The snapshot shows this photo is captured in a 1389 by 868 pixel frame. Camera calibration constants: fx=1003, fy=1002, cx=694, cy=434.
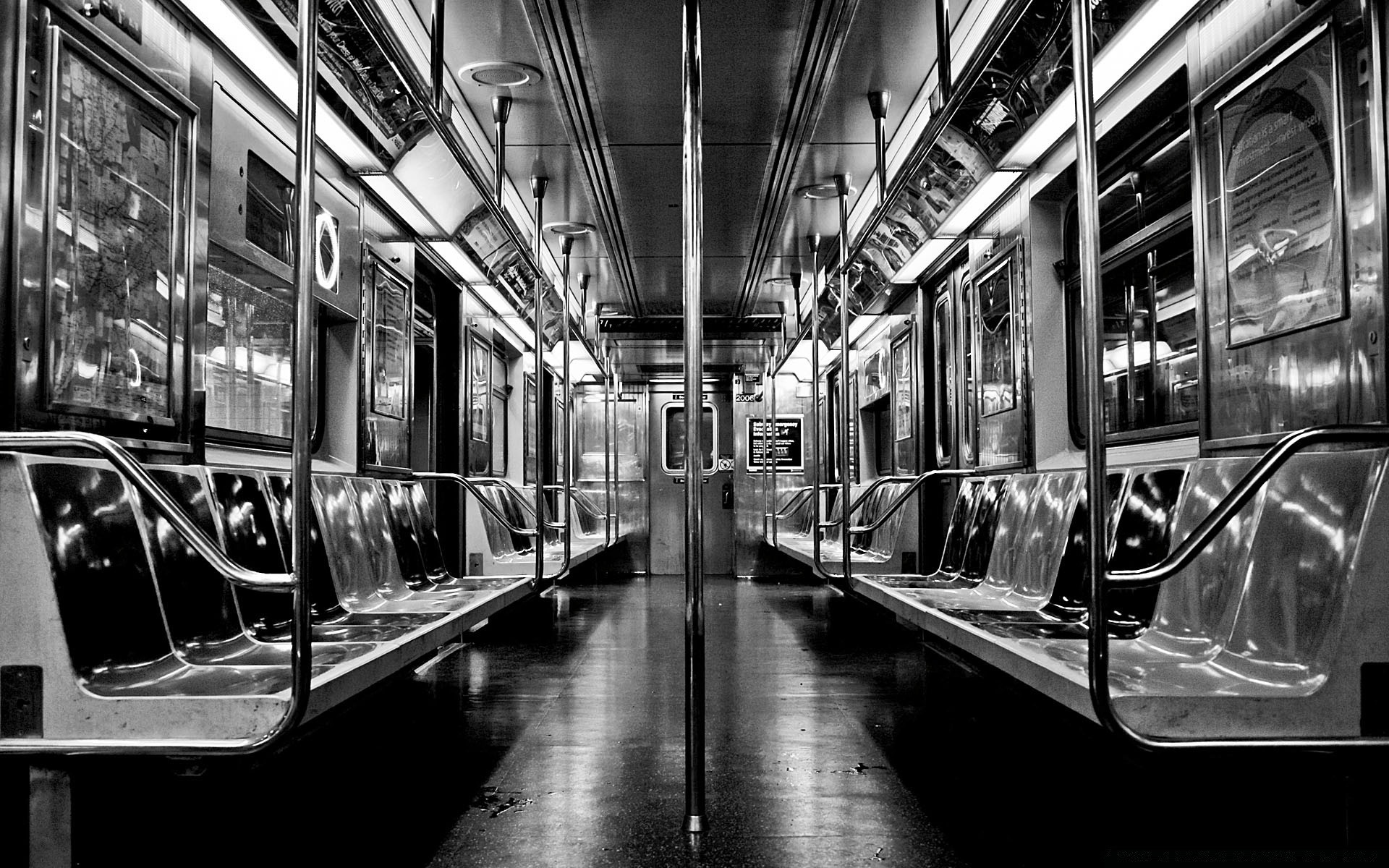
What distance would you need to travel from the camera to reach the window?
3338 mm

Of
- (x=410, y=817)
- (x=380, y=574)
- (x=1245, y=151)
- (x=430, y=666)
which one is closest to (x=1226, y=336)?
(x=1245, y=151)

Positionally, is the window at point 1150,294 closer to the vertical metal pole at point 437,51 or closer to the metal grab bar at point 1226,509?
the metal grab bar at point 1226,509

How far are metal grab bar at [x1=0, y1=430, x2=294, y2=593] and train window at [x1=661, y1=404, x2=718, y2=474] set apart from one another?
33.9 feet

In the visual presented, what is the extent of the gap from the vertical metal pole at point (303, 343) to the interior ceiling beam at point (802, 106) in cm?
261

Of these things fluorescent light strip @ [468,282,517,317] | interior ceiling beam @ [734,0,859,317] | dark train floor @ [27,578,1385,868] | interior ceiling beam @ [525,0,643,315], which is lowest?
dark train floor @ [27,578,1385,868]

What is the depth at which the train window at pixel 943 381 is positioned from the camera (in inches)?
241

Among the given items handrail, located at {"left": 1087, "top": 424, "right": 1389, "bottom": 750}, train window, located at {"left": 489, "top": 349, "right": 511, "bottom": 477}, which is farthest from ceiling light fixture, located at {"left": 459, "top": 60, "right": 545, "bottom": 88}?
handrail, located at {"left": 1087, "top": 424, "right": 1389, "bottom": 750}

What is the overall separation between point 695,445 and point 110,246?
5.27ft

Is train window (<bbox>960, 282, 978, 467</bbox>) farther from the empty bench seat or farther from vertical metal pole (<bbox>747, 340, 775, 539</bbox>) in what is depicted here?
the empty bench seat

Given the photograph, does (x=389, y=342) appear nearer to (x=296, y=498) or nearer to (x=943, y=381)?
(x=943, y=381)

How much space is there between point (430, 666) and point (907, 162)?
3.44 meters

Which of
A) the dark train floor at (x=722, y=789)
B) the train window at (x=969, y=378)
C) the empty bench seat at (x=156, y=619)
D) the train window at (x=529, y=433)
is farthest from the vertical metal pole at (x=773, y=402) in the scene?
the empty bench seat at (x=156, y=619)

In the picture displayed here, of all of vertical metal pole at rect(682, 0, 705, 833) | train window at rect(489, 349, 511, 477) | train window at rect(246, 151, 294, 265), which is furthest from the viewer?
Answer: train window at rect(489, 349, 511, 477)

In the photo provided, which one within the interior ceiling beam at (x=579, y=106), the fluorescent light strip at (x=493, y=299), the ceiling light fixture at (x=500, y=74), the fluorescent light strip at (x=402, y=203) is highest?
the ceiling light fixture at (x=500, y=74)
